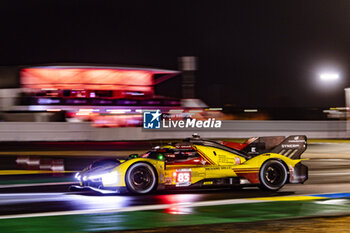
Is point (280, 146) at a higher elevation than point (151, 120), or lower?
lower

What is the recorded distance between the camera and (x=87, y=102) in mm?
57812

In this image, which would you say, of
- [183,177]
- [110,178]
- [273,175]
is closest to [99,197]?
[110,178]

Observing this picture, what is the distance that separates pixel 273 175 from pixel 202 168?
5.20ft

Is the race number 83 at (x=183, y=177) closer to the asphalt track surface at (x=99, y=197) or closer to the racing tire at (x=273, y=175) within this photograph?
the asphalt track surface at (x=99, y=197)

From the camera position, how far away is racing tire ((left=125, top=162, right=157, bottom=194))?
29.3 feet

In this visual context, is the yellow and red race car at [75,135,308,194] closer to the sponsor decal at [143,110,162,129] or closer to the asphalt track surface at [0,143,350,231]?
the asphalt track surface at [0,143,350,231]

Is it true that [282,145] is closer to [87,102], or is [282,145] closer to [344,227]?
[344,227]

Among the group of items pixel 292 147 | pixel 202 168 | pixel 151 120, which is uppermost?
pixel 151 120

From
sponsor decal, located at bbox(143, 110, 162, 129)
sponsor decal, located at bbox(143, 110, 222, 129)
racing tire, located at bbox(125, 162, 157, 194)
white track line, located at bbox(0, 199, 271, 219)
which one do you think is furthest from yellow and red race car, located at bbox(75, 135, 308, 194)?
sponsor decal, located at bbox(143, 110, 222, 129)

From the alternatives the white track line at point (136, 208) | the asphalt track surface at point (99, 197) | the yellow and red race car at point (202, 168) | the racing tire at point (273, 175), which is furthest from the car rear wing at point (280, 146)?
the white track line at point (136, 208)

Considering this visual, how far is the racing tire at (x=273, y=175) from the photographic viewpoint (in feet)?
31.6

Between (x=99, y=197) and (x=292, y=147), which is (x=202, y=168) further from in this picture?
(x=292, y=147)

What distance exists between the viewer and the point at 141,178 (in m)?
9.06

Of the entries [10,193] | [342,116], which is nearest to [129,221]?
[10,193]
